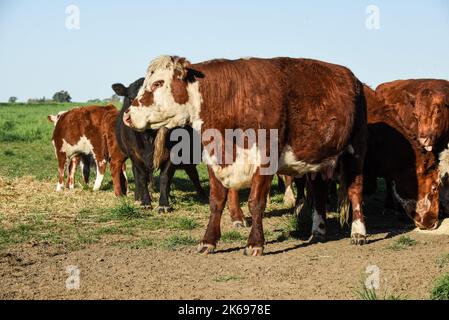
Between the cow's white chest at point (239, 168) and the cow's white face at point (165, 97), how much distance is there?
1.74 feet

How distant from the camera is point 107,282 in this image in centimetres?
686

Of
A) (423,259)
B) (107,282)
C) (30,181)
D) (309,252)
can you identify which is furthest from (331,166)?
(30,181)

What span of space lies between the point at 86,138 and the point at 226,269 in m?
8.57

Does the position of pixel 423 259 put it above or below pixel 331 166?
below

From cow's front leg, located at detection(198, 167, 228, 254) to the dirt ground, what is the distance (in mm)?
153

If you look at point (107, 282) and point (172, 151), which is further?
point (172, 151)

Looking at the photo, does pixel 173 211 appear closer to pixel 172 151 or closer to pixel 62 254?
pixel 172 151

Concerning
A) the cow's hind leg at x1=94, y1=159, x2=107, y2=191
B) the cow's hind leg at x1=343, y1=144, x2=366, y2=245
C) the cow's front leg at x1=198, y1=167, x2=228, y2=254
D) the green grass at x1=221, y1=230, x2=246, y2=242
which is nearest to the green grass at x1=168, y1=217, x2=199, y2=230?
the green grass at x1=221, y1=230, x2=246, y2=242

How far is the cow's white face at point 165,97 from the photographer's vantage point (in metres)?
7.93

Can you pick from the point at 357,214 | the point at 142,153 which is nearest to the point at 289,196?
the point at 142,153

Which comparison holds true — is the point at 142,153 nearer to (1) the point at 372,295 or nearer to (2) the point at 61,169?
(2) the point at 61,169

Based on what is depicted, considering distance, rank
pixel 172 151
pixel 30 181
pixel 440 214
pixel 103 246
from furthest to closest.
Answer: pixel 30 181 → pixel 172 151 → pixel 440 214 → pixel 103 246

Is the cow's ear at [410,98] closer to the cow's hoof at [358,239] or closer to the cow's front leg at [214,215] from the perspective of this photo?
the cow's hoof at [358,239]
